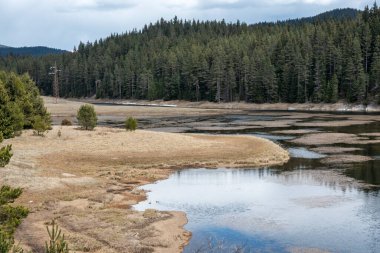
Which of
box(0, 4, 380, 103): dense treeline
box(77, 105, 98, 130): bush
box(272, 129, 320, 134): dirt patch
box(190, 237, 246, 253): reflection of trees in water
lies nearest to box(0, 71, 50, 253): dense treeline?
box(77, 105, 98, 130): bush

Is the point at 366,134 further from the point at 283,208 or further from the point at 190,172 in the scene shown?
the point at 283,208

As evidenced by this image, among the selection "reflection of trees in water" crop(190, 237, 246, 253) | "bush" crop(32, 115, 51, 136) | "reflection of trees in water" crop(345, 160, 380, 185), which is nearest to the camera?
"reflection of trees in water" crop(190, 237, 246, 253)

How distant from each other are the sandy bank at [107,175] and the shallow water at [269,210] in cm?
161

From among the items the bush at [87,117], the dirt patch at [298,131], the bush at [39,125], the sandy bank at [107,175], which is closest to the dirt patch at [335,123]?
the dirt patch at [298,131]

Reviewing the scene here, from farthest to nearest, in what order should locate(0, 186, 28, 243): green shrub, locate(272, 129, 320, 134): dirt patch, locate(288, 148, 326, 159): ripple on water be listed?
locate(272, 129, 320, 134): dirt patch < locate(288, 148, 326, 159): ripple on water < locate(0, 186, 28, 243): green shrub

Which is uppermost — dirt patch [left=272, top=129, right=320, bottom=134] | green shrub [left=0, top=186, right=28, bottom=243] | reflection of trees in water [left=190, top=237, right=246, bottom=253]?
green shrub [left=0, top=186, right=28, bottom=243]

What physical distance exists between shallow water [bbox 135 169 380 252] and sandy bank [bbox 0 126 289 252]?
1.61m

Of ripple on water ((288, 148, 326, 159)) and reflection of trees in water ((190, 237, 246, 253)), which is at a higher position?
ripple on water ((288, 148, 326, 159))

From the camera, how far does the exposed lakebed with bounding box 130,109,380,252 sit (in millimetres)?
23203

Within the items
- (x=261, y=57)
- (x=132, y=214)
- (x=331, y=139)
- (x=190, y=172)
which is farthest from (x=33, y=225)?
(x=261, y=57)

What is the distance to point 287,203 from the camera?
3081 cm

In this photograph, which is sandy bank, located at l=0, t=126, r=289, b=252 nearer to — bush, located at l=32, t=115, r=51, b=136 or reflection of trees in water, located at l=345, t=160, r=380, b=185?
bush, located at l=32, t=115, r=51, b=136

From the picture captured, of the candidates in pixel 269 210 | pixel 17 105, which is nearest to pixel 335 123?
pixel 17 105

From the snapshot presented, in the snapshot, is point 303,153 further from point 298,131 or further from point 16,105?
point 16,105
